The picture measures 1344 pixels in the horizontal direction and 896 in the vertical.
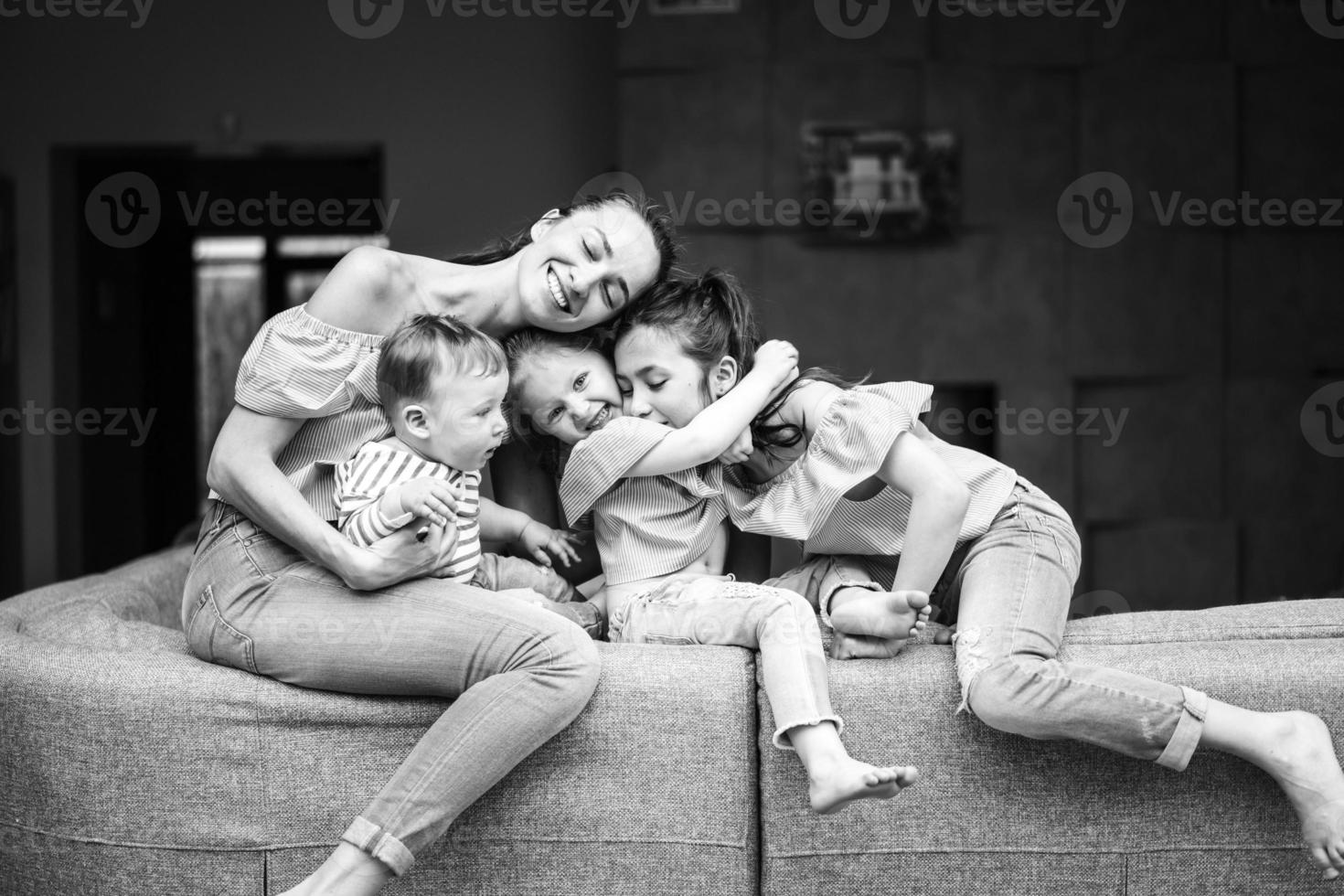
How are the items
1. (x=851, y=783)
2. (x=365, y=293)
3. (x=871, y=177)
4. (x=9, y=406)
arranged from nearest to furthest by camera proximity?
1. (x=851, y=783)
2. (x=365, y=293)
3. (x=871, y=177)
4. (x=9, y=406)

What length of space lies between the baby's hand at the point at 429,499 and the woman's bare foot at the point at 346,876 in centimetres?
41

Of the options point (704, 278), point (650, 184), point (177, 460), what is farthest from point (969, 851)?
point (177, 460)

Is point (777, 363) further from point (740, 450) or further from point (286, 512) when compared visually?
point (286, 512)

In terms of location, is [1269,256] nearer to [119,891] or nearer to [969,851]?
[969,851]

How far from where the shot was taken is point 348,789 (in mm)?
1594

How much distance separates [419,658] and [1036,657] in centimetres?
80

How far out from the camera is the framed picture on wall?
14.5 feet

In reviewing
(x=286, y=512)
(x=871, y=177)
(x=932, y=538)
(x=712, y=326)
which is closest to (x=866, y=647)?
(x=932, y=538)

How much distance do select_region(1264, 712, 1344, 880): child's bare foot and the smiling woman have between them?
871 millimetres

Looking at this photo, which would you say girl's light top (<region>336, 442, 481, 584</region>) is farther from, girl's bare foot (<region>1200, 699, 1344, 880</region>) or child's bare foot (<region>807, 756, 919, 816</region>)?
girl's bare foot (<region>1200, 699, 1344, 880</region>)

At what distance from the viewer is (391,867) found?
146 cm

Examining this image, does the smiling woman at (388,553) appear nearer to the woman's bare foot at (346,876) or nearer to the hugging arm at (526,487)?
the woman's bare foot at (346,876)

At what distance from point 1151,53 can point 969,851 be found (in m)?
3.75

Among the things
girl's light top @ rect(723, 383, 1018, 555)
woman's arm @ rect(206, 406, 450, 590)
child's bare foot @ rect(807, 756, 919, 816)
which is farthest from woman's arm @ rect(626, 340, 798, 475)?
child's bare foot @ rect(807, 756, 919, 816)
